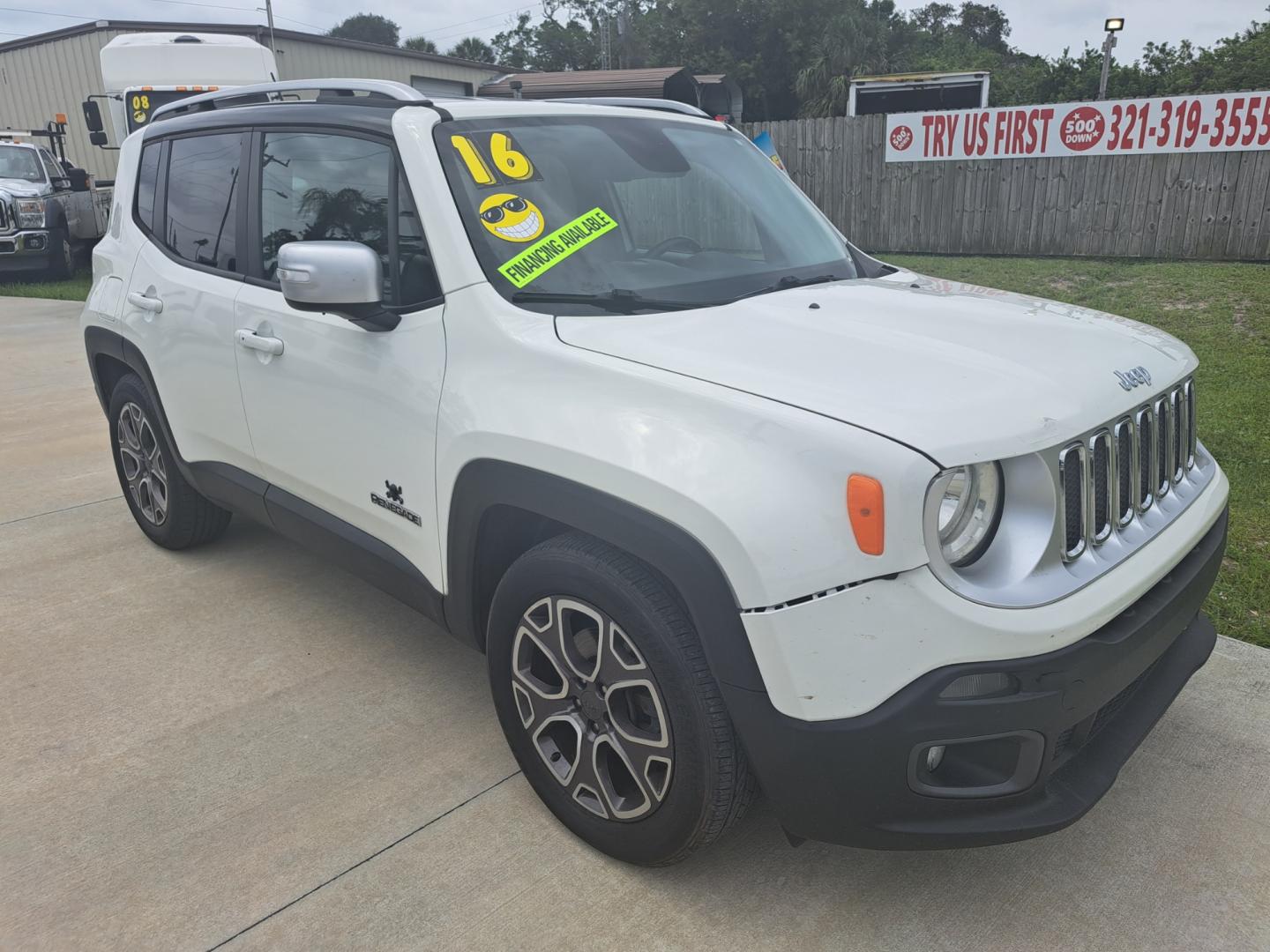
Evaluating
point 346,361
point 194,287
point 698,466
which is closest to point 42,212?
point 194,287

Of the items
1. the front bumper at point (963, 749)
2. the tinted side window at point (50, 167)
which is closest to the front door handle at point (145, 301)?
the front bumper at point (963, 749)

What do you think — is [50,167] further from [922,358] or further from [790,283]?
[922,358]

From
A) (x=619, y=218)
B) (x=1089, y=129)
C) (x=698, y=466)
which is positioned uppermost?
(x=619, y=218)

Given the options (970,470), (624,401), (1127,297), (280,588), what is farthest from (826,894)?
(1127,297)

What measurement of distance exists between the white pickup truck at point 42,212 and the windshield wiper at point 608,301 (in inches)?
581

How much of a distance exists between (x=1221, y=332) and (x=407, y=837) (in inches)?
312

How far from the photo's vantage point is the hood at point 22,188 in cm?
1423

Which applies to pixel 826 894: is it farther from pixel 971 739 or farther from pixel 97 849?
pixel 97 849

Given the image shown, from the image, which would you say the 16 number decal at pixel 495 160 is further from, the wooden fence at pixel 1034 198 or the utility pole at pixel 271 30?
the utility pole at pixel 271 30

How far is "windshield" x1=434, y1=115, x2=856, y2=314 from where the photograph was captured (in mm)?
2633

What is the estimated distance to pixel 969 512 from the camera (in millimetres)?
2012

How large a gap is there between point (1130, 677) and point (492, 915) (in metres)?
1.55

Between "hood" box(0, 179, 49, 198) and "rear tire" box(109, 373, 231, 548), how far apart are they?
40.0ft

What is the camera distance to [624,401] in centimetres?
219
